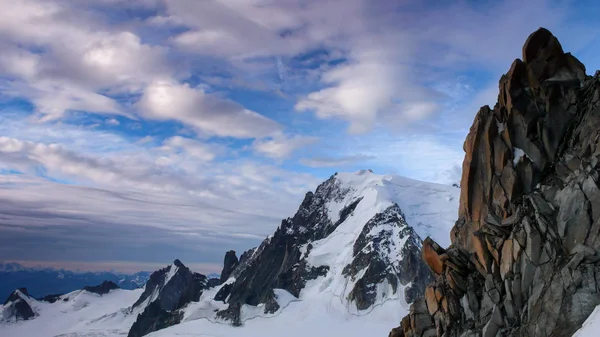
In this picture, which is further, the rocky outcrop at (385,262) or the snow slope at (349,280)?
the rocky outcrop at (385,262)

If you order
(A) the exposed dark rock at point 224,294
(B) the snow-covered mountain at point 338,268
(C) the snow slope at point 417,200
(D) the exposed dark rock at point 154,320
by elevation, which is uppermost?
(C) the snow slope at point 417,200

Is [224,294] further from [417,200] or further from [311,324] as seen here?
[417,200]

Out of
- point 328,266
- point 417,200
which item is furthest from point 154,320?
point 417,200

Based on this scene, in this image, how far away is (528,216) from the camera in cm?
2711

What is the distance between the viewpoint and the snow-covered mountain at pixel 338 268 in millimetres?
111938

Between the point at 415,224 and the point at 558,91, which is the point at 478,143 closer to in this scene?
the point at 558,91

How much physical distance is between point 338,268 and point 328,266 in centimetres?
545

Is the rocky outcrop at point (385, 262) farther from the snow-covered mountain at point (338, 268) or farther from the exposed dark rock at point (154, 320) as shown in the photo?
the exposed dark rock at point (154, 320)

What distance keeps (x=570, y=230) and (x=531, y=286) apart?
3.56 meters

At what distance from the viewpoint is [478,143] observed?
32.7 metres

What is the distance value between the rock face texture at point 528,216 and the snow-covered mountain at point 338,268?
72.2 meters

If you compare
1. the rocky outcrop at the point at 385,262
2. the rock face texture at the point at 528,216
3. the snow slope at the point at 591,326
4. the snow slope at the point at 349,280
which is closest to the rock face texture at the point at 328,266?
the rocky outcrop at the point at 385,262

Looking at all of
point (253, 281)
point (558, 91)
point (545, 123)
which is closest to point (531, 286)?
point (545, 123)

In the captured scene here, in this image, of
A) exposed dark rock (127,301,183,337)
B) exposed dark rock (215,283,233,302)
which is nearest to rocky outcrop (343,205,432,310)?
exposed dark rock (215,283,233,302)
